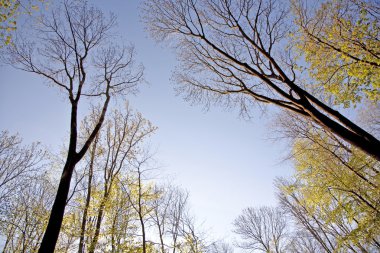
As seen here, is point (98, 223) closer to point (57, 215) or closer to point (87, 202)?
point (87, 202)

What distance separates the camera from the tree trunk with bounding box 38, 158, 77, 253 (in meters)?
4.20

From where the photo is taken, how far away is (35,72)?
25.8ft

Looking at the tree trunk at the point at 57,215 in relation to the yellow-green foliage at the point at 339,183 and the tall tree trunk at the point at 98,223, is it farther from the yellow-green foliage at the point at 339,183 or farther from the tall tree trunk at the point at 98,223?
the yellow-green foliage at the point at 339,183

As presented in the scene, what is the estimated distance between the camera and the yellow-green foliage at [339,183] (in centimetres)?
596

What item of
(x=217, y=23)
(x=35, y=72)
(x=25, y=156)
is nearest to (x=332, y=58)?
(x=217, y=23)

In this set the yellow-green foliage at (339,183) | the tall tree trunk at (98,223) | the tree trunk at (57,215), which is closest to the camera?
the tree trunk at (57,215)

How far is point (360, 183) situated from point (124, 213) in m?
9.75

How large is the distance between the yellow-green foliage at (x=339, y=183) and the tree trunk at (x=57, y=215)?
21.2 feet

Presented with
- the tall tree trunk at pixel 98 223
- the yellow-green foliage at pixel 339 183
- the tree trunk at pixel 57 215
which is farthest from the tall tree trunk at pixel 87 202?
the yellow-green foliage at pixel 339 183

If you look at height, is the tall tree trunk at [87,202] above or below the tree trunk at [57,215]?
above

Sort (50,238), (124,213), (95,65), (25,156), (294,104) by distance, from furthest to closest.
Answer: (25,156) < (124,213) < (95,65) < (294,104) < (50,238)

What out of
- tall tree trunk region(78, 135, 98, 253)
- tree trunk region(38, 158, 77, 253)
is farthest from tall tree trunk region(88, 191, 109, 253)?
tree trunk region(38, 158, 77, 253)

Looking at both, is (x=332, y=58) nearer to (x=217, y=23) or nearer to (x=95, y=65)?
(x=217, y=23)

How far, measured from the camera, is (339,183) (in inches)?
305
